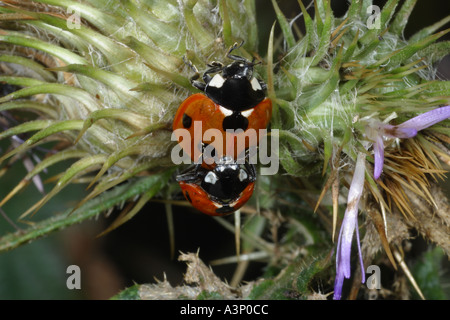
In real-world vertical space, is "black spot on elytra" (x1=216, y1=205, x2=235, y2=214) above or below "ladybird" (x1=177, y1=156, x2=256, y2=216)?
below

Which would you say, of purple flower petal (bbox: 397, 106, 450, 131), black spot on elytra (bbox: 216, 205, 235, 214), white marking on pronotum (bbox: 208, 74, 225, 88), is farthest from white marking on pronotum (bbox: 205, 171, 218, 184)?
purple flower petal (bbox: 397, 106, 450, 131)

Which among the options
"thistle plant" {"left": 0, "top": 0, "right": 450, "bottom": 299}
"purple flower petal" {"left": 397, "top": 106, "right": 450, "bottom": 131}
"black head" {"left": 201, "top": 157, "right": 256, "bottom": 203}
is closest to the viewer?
"purple flower petal" {"left": 397, "top": 106, "right": 450, "bottom": 131}

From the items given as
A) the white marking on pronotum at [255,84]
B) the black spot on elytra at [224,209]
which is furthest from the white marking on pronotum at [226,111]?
the black spot on elytra at [224,209]

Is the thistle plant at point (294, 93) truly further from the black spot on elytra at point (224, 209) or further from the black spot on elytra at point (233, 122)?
the black spot on elytra at point (224, 209)

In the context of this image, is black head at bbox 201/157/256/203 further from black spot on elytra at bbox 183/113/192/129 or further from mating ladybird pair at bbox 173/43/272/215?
black spot on elytra at bbox 183/113/192/129

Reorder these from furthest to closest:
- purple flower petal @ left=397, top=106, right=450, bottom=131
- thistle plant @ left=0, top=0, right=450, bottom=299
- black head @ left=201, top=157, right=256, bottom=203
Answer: black head @ left=201, top=157, right=256, bottom=203 → thistle plant @ left=0, top=0, right=450, bottom=299 → purple flower petal @ left=397, top=106, right=450, bottom=131

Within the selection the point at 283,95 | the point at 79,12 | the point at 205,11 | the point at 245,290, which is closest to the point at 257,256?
the point at 245,290

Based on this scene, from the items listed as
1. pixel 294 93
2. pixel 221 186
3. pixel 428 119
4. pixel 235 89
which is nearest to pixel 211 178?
pixel 221 186

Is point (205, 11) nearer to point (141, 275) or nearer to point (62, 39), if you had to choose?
point (62, 39)
